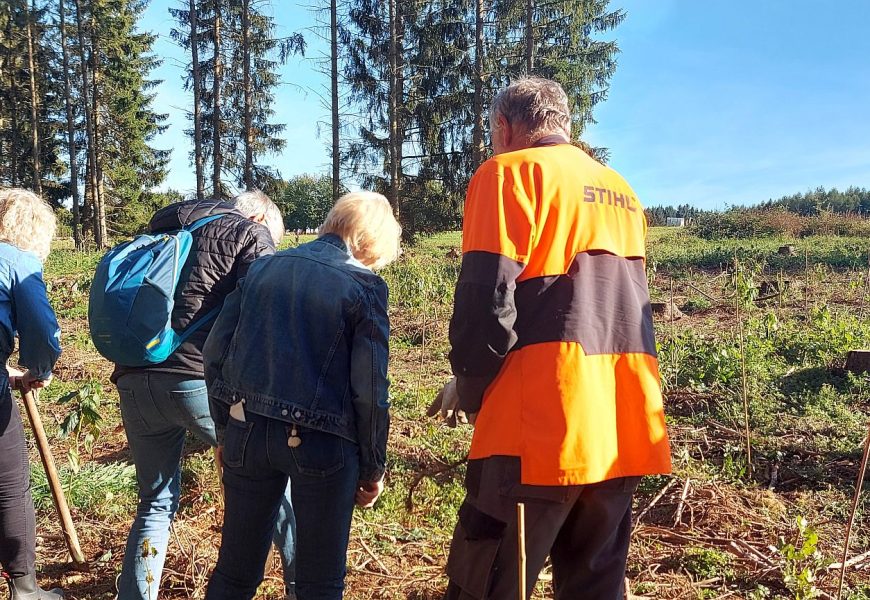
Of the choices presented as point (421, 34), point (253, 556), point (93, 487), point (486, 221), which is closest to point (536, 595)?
point (253, 556)

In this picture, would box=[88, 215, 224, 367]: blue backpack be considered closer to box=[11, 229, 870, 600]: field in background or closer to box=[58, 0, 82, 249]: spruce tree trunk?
box=[11, 229, 870, 600]: field in background

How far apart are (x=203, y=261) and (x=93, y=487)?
7.04 ft

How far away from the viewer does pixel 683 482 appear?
3.79m

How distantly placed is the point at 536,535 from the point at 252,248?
4.70 feet

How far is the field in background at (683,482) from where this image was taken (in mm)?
2877

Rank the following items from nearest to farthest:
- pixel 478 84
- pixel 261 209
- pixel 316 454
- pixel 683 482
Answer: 1. pixel 316 454
2. pixel 261 209
3. pixel 683 482
4. pixel 478 84

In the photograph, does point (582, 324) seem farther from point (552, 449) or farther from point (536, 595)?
point (536, 595)

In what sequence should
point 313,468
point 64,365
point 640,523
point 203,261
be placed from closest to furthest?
point 313,468 < point 203,261 < point 640,523 < point 64,365

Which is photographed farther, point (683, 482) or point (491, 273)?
point (683, 482)

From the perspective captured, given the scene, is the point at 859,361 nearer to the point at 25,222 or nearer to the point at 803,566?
the point at 803,566

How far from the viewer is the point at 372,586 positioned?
9.26ft

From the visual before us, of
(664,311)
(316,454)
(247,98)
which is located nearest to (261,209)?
(316,454)

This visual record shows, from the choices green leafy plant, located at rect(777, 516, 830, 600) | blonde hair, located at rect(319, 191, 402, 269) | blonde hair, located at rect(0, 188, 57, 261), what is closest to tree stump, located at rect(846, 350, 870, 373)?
green leafy plant, located at rect(777, 516, 830, 600)

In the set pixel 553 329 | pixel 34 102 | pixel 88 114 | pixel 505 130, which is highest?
pixel 34 102
